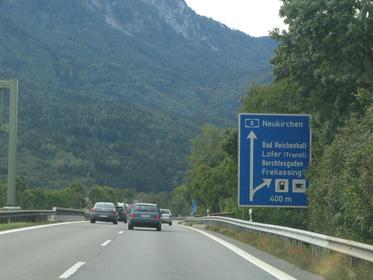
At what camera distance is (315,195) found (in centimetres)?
2208

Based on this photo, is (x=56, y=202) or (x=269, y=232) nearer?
(x=269, y=232)

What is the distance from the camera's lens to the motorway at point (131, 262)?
12.4m

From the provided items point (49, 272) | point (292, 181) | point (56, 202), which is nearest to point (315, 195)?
point (292, 181)

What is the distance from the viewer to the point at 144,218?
33125 mm

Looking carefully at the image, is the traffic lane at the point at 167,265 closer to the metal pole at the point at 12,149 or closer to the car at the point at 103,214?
the metal pole at the point at 12,149

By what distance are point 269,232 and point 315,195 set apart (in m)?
2.07

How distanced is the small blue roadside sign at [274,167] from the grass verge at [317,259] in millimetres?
1689

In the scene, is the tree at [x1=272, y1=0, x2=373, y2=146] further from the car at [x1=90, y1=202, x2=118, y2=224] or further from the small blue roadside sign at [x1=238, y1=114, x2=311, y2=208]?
the car at [x1=90, y1=202, x2=118, y2=224]

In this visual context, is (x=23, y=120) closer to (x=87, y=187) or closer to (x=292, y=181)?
(x=87, y=187)

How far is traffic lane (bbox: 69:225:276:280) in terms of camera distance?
40.5ft

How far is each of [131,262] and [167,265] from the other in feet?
2.73

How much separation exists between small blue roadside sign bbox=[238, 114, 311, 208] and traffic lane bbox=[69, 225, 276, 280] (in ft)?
14.7

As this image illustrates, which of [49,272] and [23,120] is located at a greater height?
[23,120]

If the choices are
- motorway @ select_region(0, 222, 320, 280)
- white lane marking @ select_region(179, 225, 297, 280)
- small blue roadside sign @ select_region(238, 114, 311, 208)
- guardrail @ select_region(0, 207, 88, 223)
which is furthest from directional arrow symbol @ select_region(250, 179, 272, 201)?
guardrail @ select_region(0, 207, 88, 223)
